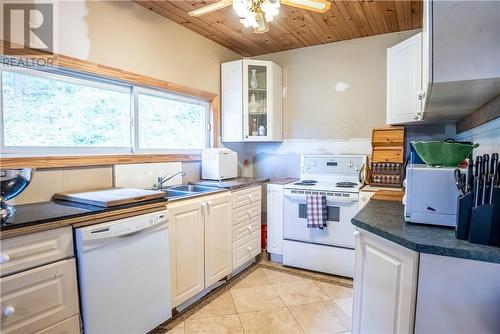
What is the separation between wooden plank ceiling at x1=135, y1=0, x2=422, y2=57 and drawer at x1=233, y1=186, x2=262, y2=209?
158 centimetres

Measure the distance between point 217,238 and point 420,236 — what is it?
165 cm

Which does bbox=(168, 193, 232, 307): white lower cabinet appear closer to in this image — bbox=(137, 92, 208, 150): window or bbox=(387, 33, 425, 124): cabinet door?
bbox=(137, 92, 208, 150): window

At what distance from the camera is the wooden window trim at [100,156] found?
1696 millimetres

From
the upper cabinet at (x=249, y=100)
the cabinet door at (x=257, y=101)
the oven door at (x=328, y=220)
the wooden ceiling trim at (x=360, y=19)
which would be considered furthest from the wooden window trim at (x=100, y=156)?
the wooden ceiling trim at (x=360, y=19)

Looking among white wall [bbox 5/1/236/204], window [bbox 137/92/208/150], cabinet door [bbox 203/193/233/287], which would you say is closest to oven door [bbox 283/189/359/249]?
cabinet door [bbox 203/193/233/287]

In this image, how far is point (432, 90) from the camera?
3.91ft

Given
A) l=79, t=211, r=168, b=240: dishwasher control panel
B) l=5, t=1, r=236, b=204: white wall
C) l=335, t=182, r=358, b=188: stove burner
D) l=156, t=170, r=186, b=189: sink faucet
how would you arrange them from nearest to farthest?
l=79, t=211, r=168, b=240: dishwasher control panel
l=5, t=1, r=236, b=204: white wall
l=156, t=170, r=186, b=189: sink faucet
l=335, t=182, r=358, b=188: stove burner

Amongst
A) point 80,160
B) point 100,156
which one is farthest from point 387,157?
point 80,160

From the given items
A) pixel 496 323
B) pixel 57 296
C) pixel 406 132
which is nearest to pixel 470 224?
pixel 496 323

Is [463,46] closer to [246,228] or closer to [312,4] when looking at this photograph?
[312,4]

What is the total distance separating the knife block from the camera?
101 centimetres

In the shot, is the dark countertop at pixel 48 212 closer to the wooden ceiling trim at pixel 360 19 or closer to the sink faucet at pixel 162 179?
the sink faucet at pixel 162 179

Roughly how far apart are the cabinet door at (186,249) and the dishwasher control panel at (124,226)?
0.56ft

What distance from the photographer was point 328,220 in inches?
106
